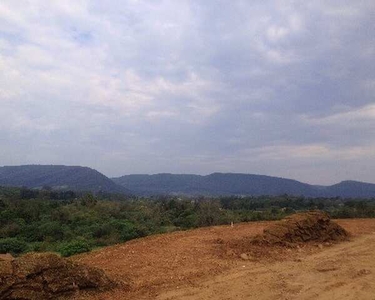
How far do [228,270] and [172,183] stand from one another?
459 ft

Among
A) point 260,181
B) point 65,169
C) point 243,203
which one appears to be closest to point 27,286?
point 243,203

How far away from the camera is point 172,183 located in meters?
149

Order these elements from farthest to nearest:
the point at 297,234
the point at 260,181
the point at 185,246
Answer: the point at 260,181, the point at 297,234, the point at 185,246

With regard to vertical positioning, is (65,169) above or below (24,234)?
above

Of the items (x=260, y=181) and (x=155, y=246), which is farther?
(x=260, y=181)

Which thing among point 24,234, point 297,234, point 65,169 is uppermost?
point 65,169

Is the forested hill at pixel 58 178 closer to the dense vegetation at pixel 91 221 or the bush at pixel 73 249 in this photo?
the dense vegetation at pixel 91 221

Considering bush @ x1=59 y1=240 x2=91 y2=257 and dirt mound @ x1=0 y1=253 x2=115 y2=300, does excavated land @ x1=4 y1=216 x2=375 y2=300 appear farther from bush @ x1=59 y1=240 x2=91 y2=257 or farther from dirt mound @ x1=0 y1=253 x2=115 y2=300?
bush @ x1=59 y1=240 x2=91 y2=257

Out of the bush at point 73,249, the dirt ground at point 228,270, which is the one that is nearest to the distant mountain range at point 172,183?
the bush at point 73,249

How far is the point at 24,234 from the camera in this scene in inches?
834

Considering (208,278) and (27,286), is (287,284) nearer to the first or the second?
(208,278)

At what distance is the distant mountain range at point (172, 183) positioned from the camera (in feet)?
374

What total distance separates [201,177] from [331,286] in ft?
492

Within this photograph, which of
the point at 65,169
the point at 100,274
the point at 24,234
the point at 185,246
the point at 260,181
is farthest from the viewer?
the point at 260,181
